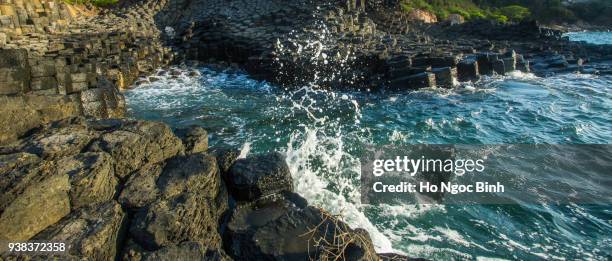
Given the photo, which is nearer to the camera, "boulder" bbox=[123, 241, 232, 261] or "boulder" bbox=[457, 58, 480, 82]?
"boulder" bbox=[123, 241, 232, 261]

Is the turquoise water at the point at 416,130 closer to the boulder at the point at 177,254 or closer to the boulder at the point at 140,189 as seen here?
the boulder at the point at 177,254

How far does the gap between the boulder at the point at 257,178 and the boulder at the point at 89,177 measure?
6.29 ft

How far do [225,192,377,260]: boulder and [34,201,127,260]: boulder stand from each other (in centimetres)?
137

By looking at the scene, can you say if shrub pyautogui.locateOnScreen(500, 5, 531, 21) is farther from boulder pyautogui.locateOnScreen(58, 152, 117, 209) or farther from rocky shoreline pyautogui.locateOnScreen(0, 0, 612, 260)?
boulder pyautogui.locateOnScreen(58, 152, 117, 209)

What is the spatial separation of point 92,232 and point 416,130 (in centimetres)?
839

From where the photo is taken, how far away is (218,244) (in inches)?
206

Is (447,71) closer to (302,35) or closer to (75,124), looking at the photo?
(302,35)

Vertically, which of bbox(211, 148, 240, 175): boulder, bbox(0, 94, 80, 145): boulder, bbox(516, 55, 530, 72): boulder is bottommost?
bbox(211, 148, 240, 175): boulder

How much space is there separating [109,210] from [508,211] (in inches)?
254

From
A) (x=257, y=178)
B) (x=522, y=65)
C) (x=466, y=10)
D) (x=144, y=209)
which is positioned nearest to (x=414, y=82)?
(x=522, y=65)

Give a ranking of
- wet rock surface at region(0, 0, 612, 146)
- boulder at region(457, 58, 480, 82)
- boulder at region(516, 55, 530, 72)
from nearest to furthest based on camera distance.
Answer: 1. wet rock surface at region(0, 0, 612, 146)
2. boulder at region(457, 58, 480, 82)
3. boulder at region(516, 55, 530, 72)

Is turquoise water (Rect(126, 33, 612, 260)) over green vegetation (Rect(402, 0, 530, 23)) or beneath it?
beneath

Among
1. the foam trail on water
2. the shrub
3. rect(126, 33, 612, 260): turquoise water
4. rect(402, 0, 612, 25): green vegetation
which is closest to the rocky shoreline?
the foam trail on water

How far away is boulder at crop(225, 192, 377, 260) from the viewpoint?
179 inches
